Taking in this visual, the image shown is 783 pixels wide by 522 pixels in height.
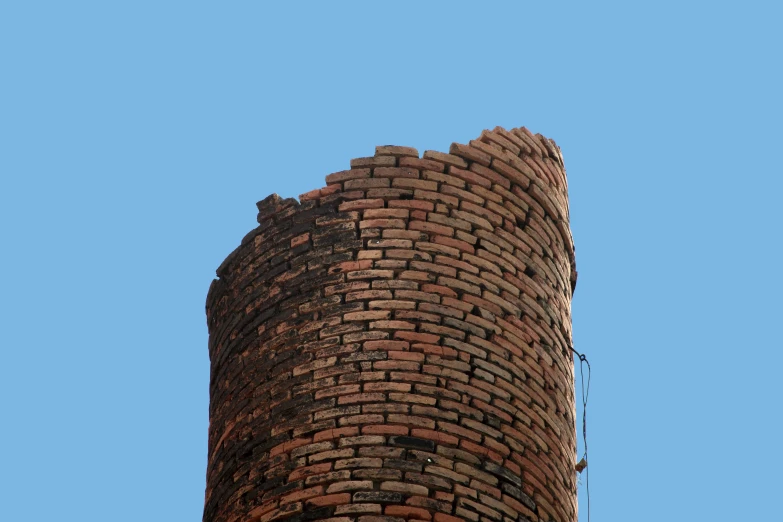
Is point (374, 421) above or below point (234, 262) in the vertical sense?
below

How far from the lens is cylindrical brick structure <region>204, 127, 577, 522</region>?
11078 millimetres

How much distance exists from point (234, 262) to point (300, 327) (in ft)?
3.51

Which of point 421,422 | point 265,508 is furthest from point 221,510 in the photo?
point 421,422

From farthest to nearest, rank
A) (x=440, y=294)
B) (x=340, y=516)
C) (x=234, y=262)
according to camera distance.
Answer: (x=234, y=262)
(x=440, y=294)
(x=340, y=516)

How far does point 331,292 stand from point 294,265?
43 centimetres

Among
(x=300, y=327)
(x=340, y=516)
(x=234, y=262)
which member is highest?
(x=234, y=262)

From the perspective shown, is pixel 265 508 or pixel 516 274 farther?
pixel 516 274

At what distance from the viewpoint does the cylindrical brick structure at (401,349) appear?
11.1 metres

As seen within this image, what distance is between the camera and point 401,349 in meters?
11.4

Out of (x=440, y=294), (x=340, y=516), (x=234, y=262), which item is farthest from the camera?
(x=234, y=262)

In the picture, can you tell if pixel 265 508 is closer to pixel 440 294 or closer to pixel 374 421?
pixel 374 421

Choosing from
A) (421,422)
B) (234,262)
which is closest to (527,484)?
(421,422)

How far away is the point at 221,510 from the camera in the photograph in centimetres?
1167

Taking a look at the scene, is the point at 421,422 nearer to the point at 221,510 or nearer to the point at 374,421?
the point at 374,421
